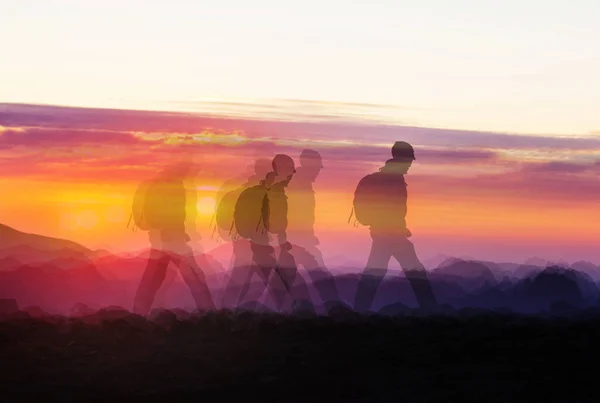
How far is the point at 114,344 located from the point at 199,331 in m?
1.86

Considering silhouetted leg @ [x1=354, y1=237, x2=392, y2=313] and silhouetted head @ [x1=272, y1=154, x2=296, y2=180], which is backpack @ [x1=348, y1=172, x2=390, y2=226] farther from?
silhouetted head @ [x1=272, y1=154, x2=296, y2=180]

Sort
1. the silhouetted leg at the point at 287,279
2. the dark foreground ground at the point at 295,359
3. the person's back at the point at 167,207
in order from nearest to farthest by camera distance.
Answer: the dark foreground ground at the point at 295,359 → the person's back at the point at 167,207 → the silhouetted leg at the point at 287,279

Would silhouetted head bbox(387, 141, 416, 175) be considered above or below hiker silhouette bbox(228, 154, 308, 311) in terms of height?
above

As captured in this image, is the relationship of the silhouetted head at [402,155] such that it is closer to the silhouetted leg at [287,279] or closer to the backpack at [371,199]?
the backpack at [371,199]

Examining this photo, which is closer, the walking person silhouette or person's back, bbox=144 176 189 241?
person's back, bbox=144 176 189 241

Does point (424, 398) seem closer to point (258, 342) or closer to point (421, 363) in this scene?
point (421, 363)

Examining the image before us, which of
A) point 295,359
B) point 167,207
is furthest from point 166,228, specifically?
point 295,359

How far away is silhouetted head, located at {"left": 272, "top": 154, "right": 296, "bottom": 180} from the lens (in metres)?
18.6

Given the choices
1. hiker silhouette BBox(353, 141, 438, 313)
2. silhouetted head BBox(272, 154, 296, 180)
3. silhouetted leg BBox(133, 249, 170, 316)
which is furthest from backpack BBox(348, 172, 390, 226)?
silhouetted leg BBox(133, 249, 170, 316)

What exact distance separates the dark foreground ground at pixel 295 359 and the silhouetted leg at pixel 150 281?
362 millimetres

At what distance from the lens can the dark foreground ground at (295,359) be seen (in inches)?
490

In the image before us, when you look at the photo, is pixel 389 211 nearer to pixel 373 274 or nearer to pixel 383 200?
pixel 383 200

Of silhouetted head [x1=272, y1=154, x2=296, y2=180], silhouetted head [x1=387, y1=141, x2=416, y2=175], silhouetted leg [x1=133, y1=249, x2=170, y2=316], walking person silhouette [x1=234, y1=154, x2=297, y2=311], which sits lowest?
silhouetted leg [x1=133, y1=249, x2=170, y2=316]

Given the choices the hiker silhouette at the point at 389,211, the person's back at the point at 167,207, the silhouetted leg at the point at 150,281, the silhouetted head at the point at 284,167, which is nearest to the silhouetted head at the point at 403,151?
the hiker silhouette at the point at 389,211
